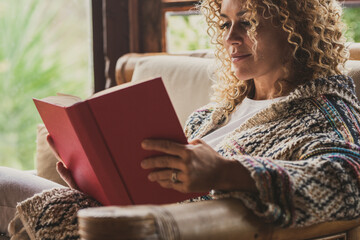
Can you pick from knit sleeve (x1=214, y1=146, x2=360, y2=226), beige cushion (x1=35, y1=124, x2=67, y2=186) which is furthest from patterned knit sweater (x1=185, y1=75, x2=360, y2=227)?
→ beige cushion (x1=35, y1=124, x2=67, y2=186)

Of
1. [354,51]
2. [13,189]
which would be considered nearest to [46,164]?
[13,189]

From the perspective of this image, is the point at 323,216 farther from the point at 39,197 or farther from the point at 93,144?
the point at 39,197

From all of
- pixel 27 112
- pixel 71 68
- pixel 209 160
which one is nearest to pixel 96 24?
pixel 71 68

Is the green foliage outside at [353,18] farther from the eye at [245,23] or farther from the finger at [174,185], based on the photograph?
the finger at [174,185]

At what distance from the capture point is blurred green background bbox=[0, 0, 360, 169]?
2809mm

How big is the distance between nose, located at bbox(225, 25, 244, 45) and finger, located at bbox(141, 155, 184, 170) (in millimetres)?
538

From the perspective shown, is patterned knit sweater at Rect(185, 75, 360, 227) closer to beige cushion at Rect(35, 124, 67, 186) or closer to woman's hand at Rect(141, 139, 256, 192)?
woman's hand at Rect(141, 139, 256, 192)

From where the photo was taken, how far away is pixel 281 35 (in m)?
1.32

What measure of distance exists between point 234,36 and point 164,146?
0.55 meters

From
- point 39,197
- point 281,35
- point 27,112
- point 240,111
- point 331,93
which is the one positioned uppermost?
point 281,35

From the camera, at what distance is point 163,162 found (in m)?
0.91

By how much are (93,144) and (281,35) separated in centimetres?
66

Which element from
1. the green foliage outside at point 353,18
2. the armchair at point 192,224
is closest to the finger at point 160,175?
the armchair at point 192,224

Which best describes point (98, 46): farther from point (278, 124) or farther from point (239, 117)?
point (278, 124)
